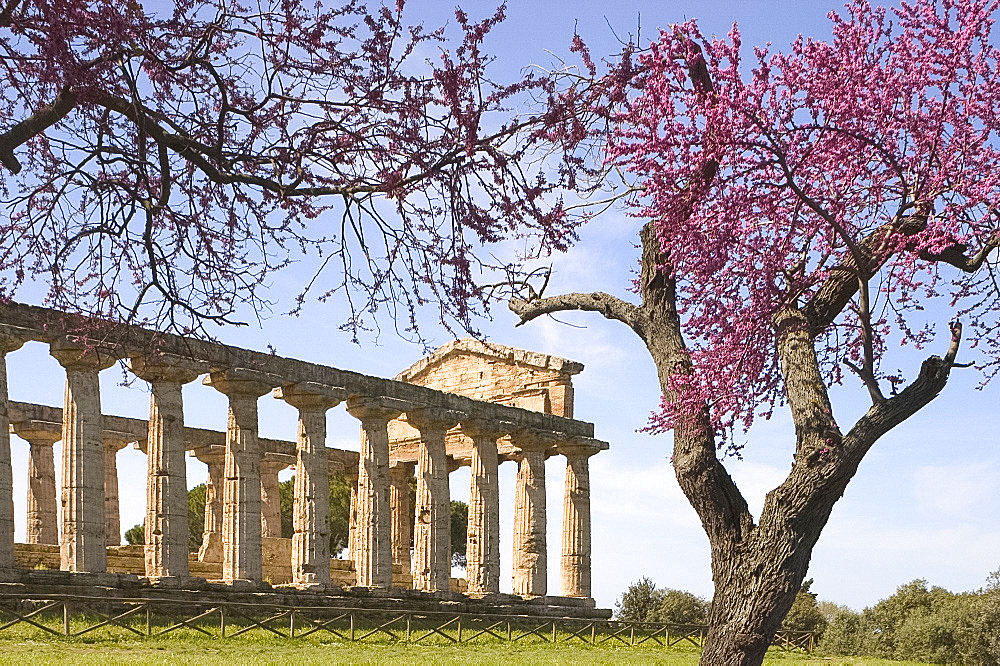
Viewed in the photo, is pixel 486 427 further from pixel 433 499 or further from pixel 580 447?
pixel 580 447

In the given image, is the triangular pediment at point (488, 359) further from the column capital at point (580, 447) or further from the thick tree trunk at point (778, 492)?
the thick tree trunk at point (778, 492)

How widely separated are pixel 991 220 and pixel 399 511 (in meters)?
32.4

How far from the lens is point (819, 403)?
11398mm

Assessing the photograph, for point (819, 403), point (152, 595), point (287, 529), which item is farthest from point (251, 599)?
point (287, 529)

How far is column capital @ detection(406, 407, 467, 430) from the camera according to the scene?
33.7 meters

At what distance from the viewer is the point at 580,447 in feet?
124

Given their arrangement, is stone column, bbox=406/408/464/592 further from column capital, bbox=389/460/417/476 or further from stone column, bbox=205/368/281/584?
column capital, bbox=389/460/417/476

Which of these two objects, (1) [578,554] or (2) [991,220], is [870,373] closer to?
(2) [991,220]

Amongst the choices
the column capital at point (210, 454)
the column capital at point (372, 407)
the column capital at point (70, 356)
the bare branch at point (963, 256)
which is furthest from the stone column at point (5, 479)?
the bare branch at point (963, 256)

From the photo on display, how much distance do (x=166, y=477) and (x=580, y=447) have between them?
14215 millimetres

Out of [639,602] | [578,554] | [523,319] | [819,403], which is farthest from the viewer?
[639,602]

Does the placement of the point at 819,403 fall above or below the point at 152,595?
above

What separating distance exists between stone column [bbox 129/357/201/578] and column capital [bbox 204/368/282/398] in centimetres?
110

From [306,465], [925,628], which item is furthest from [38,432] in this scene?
[925,628]
